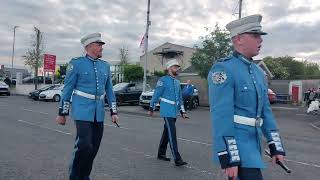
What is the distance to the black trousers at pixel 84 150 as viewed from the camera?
6223 millimetres

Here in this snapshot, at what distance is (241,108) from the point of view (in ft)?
13.3

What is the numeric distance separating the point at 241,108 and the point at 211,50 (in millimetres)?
32166

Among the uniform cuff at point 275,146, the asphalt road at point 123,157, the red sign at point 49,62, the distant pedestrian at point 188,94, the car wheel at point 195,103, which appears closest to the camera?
the uniform cuff at point 275,146

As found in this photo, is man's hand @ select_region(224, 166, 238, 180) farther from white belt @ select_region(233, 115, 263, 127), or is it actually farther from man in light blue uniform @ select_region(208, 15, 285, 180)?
white belt @ select_region(233, 115, 263, 127)

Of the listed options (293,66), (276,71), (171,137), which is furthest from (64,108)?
(293,66)

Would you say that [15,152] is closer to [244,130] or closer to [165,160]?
[165,160]

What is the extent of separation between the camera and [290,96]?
41.0 m

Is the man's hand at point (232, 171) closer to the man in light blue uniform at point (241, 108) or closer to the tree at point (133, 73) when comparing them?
the man in light blue uniform at point (241, 108)

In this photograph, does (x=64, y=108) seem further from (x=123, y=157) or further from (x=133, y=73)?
(x=133, y=73)

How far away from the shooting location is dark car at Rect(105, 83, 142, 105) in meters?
32.1

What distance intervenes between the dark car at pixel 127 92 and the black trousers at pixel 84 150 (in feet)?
83.5

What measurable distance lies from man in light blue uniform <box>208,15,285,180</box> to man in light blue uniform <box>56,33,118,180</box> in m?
2.71

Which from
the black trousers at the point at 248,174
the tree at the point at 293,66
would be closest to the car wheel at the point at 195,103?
the black trousers at the point at 248,174

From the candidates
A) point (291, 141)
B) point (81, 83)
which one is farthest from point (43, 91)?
point (81, 83)
